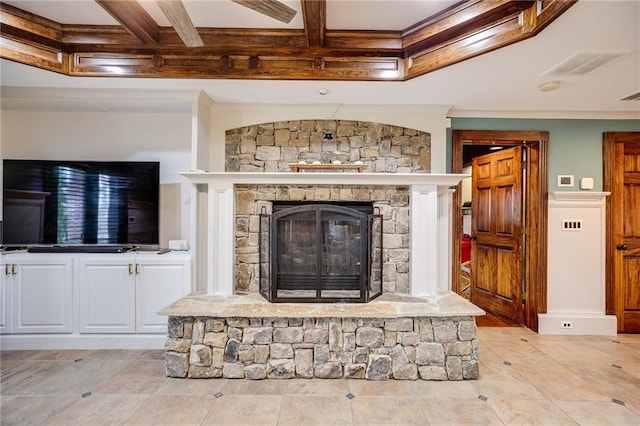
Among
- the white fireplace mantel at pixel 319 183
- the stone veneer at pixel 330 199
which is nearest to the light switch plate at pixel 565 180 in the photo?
the white fireplace mantel at pixel 319 183

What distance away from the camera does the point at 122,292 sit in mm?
2863

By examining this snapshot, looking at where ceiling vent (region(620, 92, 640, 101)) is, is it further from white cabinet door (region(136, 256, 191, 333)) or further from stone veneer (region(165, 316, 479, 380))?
white cabinet door (region(136, 256, 191, 333))

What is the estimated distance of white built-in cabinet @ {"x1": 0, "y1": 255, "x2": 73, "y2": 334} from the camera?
282cm

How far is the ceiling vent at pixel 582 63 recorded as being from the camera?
2.08 m

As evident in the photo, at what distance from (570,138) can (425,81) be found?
2.04 m

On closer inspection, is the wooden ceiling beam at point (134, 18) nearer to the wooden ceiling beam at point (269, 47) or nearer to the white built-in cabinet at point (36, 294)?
the wooden ceiling beam at point (269, 47)

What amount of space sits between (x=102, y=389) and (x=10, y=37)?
254 centimetres

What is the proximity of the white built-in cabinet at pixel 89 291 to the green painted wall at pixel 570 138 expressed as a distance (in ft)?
10.1

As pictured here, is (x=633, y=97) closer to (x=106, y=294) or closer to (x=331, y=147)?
(x=331, y=147)

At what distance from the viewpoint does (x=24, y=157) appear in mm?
3156

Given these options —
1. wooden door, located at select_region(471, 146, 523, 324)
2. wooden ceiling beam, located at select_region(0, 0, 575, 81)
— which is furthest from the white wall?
wooden door, located at select_region(471, 146, 523, 324)

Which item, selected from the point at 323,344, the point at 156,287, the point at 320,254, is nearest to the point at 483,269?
the point at 320,254

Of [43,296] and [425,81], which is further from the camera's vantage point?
[43,296]

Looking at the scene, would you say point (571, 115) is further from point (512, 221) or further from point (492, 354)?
point (492, 354)
